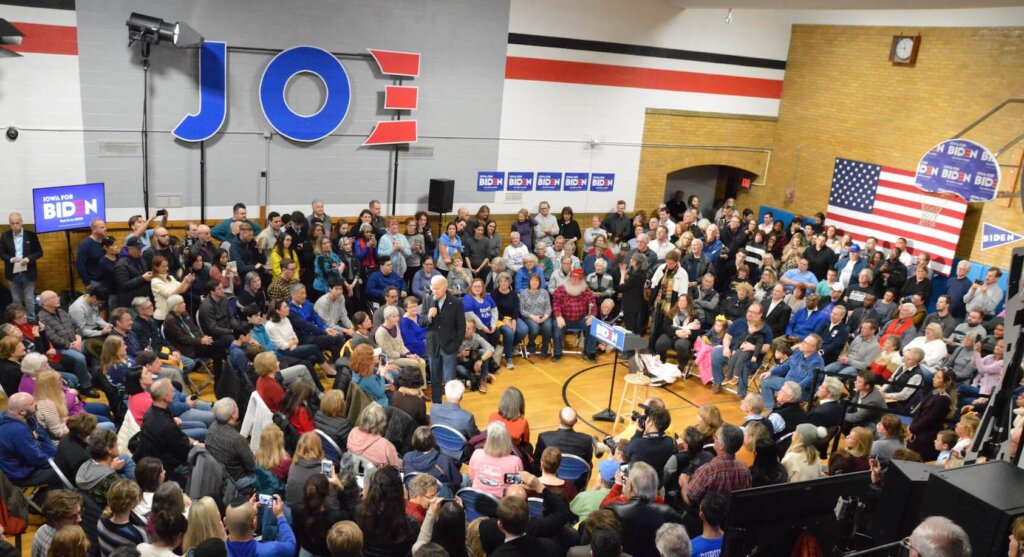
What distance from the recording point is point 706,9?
1329cm

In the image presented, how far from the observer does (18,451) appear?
481 cm

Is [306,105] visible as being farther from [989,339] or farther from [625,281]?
[989,339]

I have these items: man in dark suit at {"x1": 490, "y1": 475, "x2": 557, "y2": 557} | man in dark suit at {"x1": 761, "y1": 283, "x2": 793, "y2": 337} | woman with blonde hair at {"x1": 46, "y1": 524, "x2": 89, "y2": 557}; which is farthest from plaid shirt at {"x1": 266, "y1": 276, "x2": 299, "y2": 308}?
man in dark suit at {"x1": 761, "y1": 283, "x2": 793, "y2": 337}

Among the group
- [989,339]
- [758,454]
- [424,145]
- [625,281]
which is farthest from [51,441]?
[989,339]

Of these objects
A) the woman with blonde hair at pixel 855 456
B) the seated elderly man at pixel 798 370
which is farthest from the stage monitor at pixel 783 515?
the seated elderly man at pixel 798 370

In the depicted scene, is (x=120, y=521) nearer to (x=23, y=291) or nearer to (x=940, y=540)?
(x=940, y=540)

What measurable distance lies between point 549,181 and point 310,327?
5800 millimetres

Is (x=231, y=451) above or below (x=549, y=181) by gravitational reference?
below

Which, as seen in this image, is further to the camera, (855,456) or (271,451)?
(855,456)

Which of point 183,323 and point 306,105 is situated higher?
point 306,105

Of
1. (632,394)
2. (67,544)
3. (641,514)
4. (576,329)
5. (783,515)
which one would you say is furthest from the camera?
(576,329)

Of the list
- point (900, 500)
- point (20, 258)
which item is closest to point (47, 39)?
point (20, 258)

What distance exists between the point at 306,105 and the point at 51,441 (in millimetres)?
6276

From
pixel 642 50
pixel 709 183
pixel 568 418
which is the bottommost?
pixel 568 418
